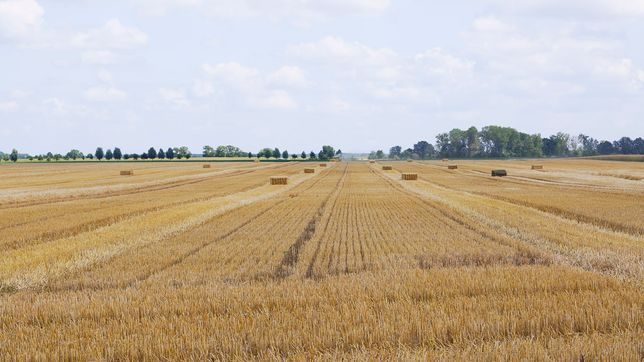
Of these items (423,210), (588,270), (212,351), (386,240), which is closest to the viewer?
(212,351)

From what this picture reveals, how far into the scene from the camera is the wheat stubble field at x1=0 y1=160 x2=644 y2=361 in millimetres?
7691

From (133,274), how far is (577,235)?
13404mm

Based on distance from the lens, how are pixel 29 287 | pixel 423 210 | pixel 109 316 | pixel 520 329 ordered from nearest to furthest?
pixel 520 329 < pixel 109 316 < pixel 29 287 < pixel 423 210

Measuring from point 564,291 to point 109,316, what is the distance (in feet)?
25.6

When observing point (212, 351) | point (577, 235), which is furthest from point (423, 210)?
point (212, 351)

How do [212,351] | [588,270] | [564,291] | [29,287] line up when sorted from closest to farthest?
[212,351] → [564,291] → [29,287] → [588,270]

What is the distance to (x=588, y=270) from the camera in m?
13.0

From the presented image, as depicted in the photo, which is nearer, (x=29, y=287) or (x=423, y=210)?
(x=29, y=287)

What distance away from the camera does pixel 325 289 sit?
1088cm

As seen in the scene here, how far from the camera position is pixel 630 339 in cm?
771

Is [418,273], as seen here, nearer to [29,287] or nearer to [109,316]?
[109,316]

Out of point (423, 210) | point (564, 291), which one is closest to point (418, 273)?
point (564, 291)

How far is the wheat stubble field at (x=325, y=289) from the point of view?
25.2 ft

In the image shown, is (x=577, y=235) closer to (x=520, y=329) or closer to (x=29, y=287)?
(x=520, y=329)
